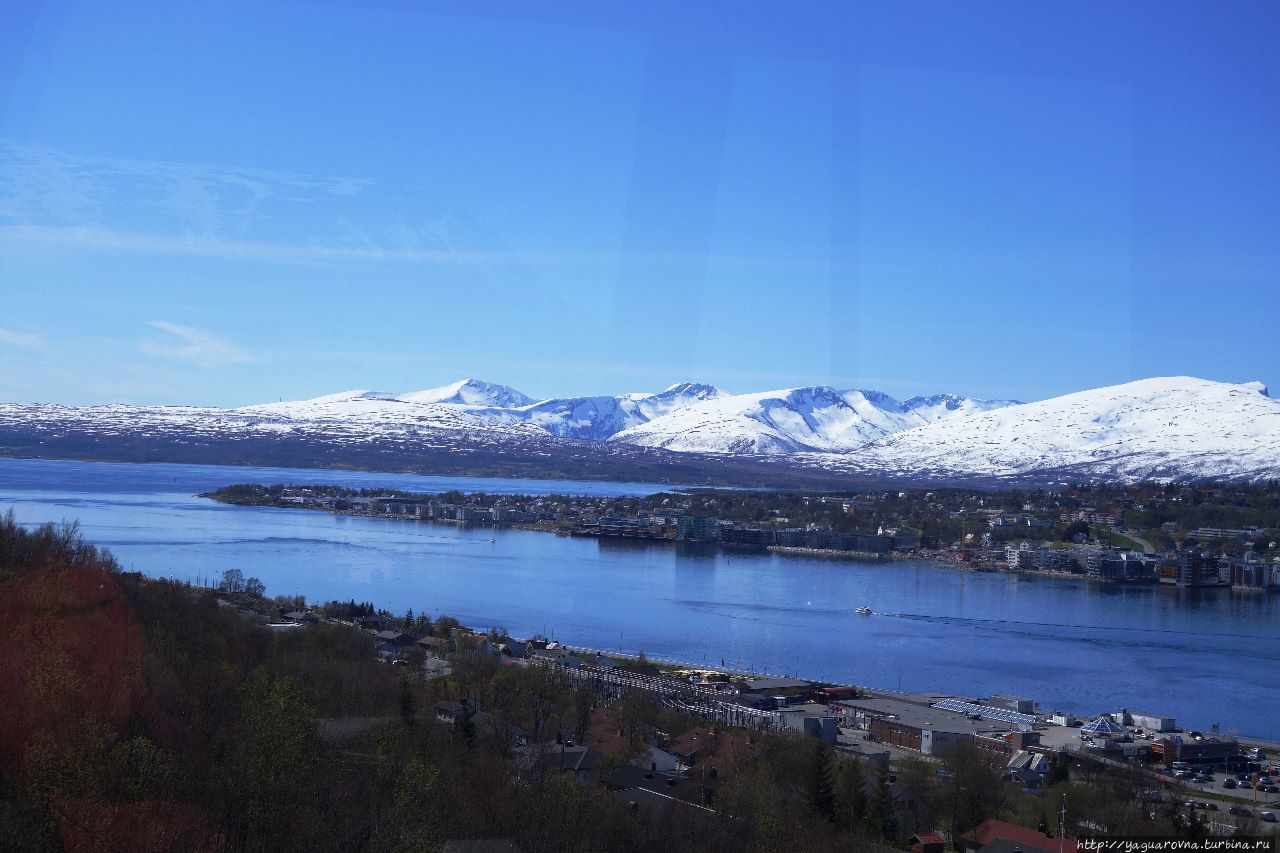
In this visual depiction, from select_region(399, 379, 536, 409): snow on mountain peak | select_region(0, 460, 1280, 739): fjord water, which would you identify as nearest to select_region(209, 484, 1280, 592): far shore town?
select_region(0, 460, 1280, 739): fjord water

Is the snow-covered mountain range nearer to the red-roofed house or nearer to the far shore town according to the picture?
the far shore town

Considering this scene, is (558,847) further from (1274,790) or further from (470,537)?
(470,537)

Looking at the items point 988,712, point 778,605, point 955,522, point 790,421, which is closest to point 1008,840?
point 988,712

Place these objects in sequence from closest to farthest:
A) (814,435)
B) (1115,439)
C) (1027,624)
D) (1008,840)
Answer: (1008,840), (1027,624), (1115,439), (814,435)

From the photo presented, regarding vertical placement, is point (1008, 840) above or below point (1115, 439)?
below

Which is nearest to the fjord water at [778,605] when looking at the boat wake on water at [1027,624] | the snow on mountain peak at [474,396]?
the boat wake on water at [1027,624]

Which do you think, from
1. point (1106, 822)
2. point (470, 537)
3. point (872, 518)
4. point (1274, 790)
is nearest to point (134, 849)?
point (1106, 822)

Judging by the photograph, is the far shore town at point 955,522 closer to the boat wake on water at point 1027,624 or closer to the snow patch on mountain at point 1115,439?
the boat wake on water at point 1027,624

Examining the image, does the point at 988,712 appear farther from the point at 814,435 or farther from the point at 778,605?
the point at 814,435
